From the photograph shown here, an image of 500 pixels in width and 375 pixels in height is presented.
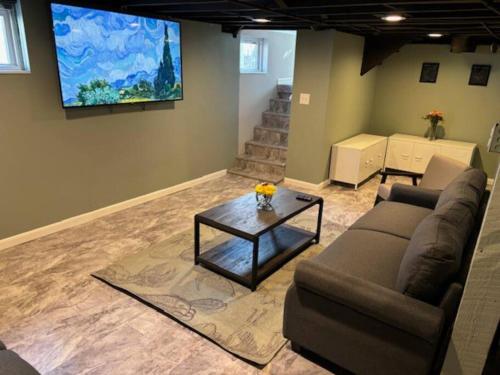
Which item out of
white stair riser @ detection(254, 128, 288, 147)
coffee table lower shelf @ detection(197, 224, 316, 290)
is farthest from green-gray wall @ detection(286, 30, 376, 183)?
coffee table lower shelf @ detection(197, 224, 316, 290)

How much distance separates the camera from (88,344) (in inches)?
86.4

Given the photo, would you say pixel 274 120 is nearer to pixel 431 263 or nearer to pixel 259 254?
pixel 259 254

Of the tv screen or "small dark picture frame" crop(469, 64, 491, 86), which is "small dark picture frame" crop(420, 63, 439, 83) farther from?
the tv screen

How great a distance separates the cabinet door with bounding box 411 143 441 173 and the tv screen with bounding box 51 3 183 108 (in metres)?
3.54

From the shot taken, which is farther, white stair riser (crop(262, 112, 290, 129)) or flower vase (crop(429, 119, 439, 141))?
white stair riser (crop(262, 112, 290, 129))

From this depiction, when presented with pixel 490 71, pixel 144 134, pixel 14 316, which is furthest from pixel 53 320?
pixel 490 71

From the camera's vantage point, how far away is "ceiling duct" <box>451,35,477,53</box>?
194 inches

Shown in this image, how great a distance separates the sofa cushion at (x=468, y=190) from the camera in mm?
2398

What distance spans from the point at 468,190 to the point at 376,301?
52.4 inches

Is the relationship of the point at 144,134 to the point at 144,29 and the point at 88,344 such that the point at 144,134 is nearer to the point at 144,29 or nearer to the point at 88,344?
the point at 144,29

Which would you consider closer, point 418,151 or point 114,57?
point 114,57

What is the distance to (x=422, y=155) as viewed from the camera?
5.48 m

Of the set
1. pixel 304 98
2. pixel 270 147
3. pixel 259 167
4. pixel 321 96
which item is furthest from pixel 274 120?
pixel 321 96

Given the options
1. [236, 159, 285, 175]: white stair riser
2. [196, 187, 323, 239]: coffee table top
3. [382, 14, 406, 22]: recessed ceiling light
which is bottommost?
→ [236, 159, 285, 175]: white stair riser
